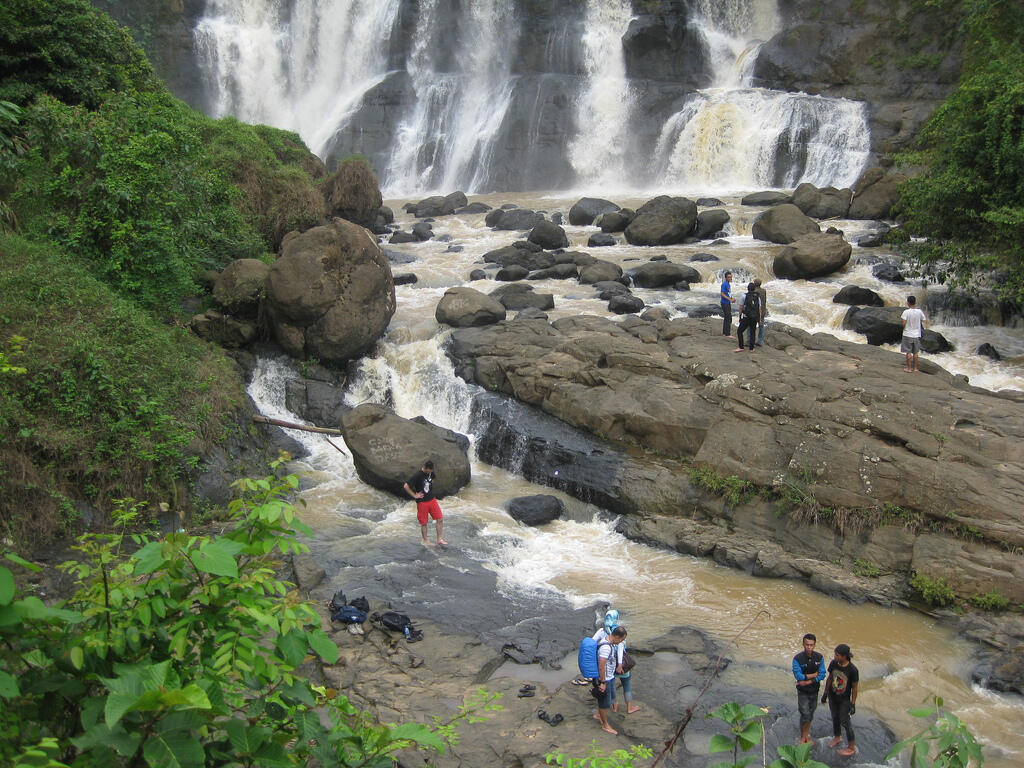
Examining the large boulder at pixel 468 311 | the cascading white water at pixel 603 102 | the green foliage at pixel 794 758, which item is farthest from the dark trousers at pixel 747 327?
the cascading white water at pixel 603 102

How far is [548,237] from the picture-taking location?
2453 centimetres

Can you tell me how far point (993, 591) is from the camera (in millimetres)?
9891

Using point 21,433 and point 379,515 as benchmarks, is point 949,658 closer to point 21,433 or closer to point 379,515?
point 379,515

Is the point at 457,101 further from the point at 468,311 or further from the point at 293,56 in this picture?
the point at 468,311

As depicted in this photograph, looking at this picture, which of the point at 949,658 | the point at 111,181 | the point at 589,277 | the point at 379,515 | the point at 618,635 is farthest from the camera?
the point at 589,277

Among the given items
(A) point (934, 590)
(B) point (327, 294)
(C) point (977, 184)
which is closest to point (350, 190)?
(B) point (327, 294)

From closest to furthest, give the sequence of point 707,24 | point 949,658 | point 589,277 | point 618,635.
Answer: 1. point 618,635
2. point 949,658
3. point 589,277
4. point 707,24

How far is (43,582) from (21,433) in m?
2.50

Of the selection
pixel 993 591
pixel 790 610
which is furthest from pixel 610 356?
pixel 993 591

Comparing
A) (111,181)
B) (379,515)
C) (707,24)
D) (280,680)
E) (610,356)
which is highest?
(707,24)

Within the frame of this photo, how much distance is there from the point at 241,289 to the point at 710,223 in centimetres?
1478

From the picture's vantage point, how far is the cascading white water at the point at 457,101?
3750 cm

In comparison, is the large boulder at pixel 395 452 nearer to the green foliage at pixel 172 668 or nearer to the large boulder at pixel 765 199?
the green foliage at pixel 172 668

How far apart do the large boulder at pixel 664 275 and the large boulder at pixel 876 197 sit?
316 inches
